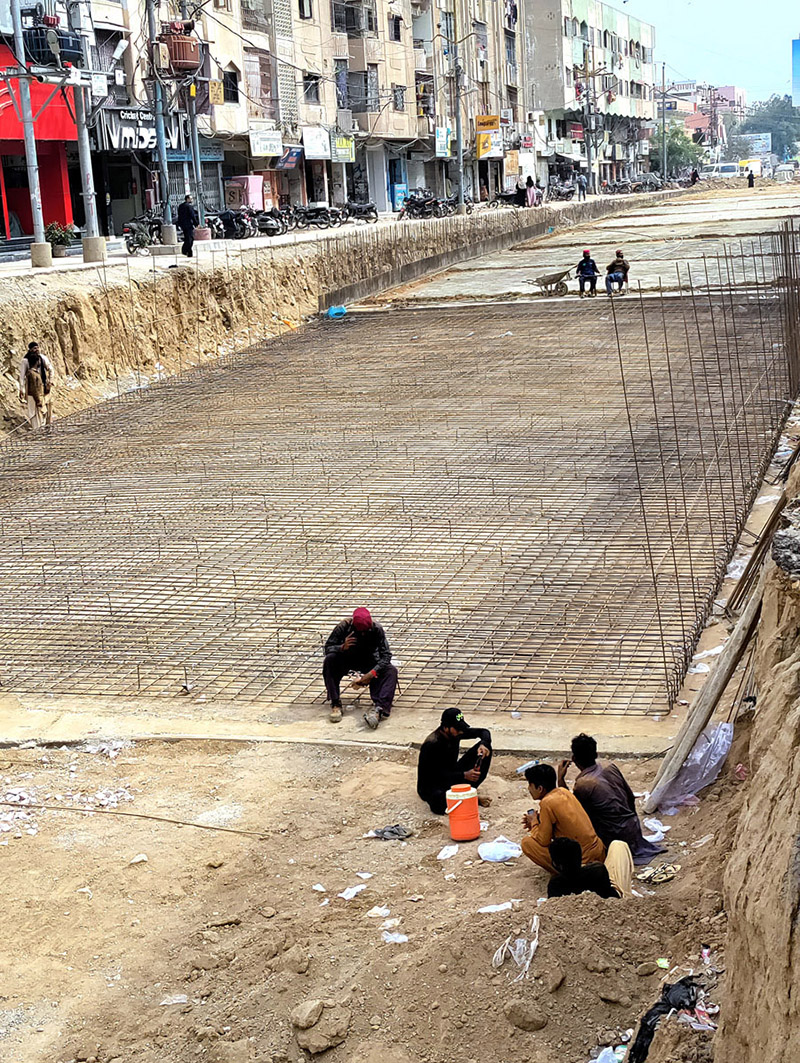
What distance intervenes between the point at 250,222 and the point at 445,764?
25.5 meters

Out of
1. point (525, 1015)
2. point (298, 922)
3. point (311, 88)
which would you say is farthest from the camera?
point (311, 88)

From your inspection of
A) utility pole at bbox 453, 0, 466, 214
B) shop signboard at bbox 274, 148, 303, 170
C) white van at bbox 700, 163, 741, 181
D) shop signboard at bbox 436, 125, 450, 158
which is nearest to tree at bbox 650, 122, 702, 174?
white van at bbox 700, 163, 741, 181

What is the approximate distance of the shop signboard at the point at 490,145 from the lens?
5809 centimetres

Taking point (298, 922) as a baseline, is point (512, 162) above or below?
above

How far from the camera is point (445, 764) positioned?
6.32m

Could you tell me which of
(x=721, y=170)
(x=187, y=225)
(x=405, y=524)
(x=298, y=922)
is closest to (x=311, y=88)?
(x=187, y=225)

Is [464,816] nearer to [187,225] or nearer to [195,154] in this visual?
[187,225]

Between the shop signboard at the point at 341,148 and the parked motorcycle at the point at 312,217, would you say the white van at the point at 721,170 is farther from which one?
the parked motorcycle at the point at 312,217

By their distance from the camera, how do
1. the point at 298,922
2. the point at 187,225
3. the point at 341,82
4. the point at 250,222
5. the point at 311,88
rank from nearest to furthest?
the point at 298,922 < the point at 187,225 < the point at 250,222 < the point at 311,88 < the point at 341,82

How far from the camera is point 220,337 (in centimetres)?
2261

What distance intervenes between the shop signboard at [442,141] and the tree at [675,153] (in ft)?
184

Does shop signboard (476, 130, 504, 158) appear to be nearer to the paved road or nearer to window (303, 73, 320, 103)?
window (303, 73, 320, 103)

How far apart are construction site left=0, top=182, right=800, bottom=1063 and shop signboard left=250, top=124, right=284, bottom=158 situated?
2109 cm

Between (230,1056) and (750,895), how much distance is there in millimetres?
2105
